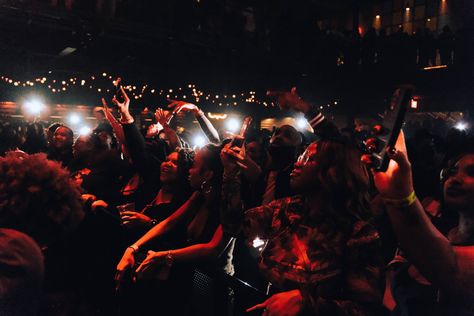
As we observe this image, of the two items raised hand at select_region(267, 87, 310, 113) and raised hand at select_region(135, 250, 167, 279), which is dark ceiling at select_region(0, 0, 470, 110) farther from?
raised hand at select_region(135, 250, 167, 279)

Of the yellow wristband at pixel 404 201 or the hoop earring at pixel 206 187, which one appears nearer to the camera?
the yellow wristband at pixel 404 201

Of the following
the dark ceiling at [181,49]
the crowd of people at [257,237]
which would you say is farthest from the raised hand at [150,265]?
the dark ceiling at [181,49]

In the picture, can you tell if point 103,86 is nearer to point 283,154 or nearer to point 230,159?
point 283,154

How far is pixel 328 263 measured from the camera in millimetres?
2049

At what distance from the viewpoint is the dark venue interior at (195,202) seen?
1.71 metres

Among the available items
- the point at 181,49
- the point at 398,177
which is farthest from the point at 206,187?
the point at 181,49

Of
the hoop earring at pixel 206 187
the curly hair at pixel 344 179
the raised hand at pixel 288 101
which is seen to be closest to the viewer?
the curly hair at pixel 344 179

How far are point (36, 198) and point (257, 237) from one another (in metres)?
1.34

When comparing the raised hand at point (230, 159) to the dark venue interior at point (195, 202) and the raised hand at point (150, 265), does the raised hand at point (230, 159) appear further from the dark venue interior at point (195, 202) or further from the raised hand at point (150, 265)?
the raised hand at point (150, 265)

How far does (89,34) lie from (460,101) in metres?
11.7

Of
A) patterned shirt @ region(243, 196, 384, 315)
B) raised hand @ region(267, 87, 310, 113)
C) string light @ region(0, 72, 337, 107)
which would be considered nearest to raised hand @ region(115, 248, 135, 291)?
patterned shirt @ region(243, 196, 384, 315)

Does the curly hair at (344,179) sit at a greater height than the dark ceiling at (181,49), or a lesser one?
lesser

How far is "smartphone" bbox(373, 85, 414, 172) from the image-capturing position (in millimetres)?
1553

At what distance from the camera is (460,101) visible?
13117mm
